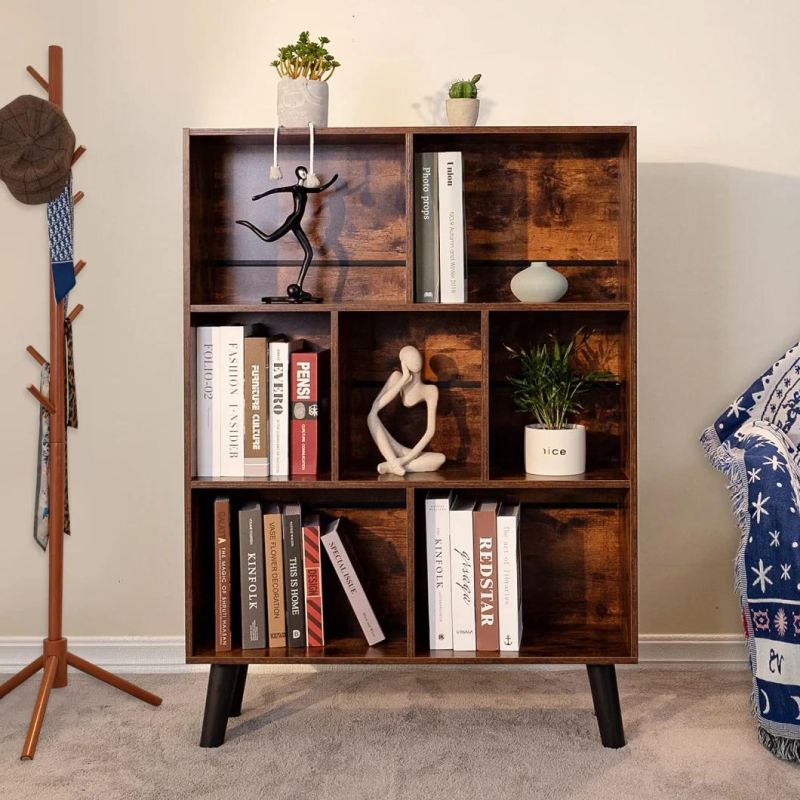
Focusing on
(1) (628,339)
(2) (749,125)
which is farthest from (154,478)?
(2) (749,125)

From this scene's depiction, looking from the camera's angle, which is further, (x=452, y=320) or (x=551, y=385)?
(x=452, y=320)

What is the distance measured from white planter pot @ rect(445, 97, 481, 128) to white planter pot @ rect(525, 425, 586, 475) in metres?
0.73

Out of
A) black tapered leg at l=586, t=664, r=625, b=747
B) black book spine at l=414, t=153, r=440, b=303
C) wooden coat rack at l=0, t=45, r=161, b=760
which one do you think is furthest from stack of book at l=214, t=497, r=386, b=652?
black book spine at l=414, t=153, r=440, b=303

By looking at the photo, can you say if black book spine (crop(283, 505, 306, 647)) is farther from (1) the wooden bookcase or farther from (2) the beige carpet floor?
(2) the beige carpet floor

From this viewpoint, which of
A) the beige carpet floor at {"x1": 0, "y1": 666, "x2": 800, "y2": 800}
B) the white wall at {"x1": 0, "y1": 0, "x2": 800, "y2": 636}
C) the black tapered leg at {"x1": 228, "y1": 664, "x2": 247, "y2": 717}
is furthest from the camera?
the white wall at {"x1": 0, "y1": 0, "x2": 800, "y2": 636}

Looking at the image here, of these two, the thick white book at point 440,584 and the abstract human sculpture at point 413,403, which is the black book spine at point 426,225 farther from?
the thick white book at point 440,584

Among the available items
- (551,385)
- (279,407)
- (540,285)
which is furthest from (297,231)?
(551,385)

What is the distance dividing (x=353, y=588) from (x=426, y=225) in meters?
0.85

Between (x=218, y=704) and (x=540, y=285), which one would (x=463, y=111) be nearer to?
(x=540, y=285)

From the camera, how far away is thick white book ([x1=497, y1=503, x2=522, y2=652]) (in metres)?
2.17

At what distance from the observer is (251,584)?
219cm

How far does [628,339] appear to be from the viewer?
2.12m

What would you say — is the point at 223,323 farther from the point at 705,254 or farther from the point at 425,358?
the point at 705,254

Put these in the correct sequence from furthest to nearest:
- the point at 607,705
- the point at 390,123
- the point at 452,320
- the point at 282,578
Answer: the point at 390,123, the point at 452,320, the point at 282,578, the point at 607,705
